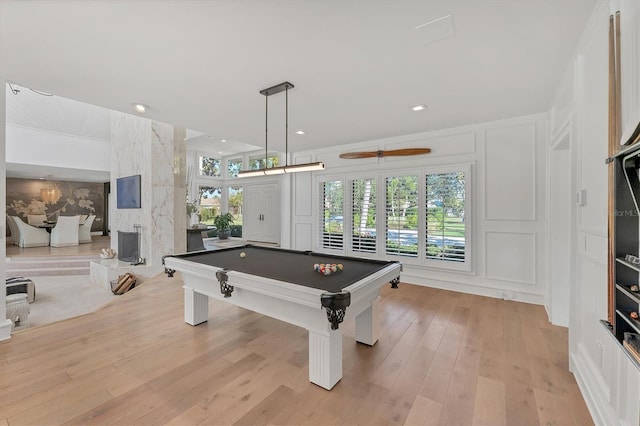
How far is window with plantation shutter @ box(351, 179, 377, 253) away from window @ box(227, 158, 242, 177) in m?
6.04

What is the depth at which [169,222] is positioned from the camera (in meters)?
5.65

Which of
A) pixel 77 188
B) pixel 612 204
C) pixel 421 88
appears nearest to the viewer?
pixel 612 204

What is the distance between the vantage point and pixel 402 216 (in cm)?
477

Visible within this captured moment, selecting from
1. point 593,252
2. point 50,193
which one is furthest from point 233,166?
point 593,252

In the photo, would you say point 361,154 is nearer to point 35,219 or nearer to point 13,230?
point 35,219

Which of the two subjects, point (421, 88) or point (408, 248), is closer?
point (421, 88)

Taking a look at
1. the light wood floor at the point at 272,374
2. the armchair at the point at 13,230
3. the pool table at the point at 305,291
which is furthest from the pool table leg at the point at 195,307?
the armchair at the point at 13,230

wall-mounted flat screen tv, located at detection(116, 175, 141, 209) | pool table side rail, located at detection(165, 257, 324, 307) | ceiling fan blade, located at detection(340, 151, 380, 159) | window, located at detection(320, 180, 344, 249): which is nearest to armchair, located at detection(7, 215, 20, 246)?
wall-mounted flat screen tv, located at detection(116, 175, 141, 209)

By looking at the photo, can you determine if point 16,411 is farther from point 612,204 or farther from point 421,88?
point 421,88

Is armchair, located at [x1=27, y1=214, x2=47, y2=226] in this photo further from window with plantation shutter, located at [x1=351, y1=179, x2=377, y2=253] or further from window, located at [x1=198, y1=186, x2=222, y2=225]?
window with plantation shutter, located at [x1=351, y1=179, x2=377, y2=253]

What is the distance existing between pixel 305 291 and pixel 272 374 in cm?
85

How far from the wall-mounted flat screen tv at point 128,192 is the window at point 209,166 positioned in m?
3.90

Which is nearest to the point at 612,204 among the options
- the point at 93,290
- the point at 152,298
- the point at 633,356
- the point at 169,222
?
the point at 633,356

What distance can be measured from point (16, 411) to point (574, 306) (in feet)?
13.1
